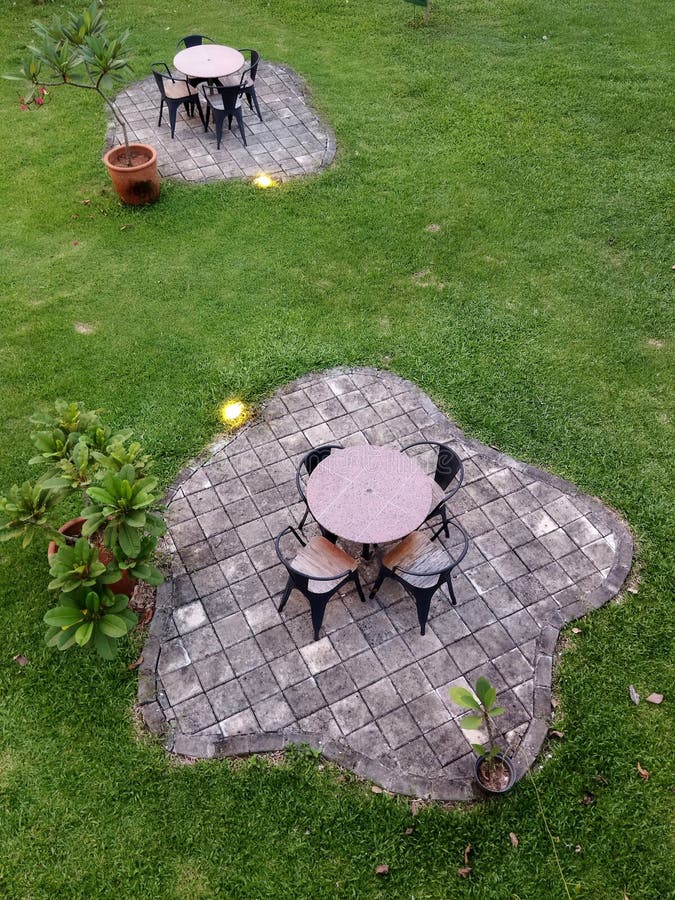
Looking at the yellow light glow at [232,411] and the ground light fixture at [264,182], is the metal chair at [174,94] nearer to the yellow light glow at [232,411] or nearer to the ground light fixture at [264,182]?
the ground light fixture at [264,182]

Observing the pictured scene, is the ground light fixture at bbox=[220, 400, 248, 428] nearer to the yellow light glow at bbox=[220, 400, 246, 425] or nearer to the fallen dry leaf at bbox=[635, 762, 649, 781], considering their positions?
the yellow light glow at bbox=[220, 400, 246, 425]

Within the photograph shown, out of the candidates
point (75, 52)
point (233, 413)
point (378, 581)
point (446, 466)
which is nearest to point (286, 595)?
point (378, 581)

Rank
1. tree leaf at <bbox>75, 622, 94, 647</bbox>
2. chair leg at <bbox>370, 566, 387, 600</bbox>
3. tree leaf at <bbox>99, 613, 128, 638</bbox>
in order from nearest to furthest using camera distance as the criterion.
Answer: tree leaf at <bbox>75, 622, 94, 647</bbox> < tree leaf at <bbox>99, 613, 128, 638</bbox> < chair leg at <bbox>370, 566, 387, 600</bbox>

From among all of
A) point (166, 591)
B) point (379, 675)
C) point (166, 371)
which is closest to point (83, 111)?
point (166, 371)

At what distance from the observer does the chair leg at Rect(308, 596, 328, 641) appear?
5.69 meters

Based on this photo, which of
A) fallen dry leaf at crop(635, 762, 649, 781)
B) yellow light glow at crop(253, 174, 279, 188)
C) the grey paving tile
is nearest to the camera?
fallen dry leaf at crop(635, 762, 649, 781)

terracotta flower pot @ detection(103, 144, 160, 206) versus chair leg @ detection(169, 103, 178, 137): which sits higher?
chair leg @ detection(169, 103, 178, 137)

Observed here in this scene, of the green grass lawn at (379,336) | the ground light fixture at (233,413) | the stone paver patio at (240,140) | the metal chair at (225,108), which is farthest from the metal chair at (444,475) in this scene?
the metal chair at (225,108)

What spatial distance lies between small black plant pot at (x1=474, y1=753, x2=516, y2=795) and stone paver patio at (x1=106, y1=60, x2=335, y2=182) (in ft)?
29.5

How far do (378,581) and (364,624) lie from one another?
1.32 ft

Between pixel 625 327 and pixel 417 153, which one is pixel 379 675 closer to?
pixel 625 327

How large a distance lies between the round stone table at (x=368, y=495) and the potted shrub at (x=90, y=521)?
4.77 ft

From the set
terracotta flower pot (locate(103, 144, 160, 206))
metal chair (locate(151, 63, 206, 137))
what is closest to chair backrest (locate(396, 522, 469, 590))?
terracotta flower pot (locate(103, 144, 160, 206))

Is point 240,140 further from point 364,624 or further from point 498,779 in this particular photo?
point 498,779
